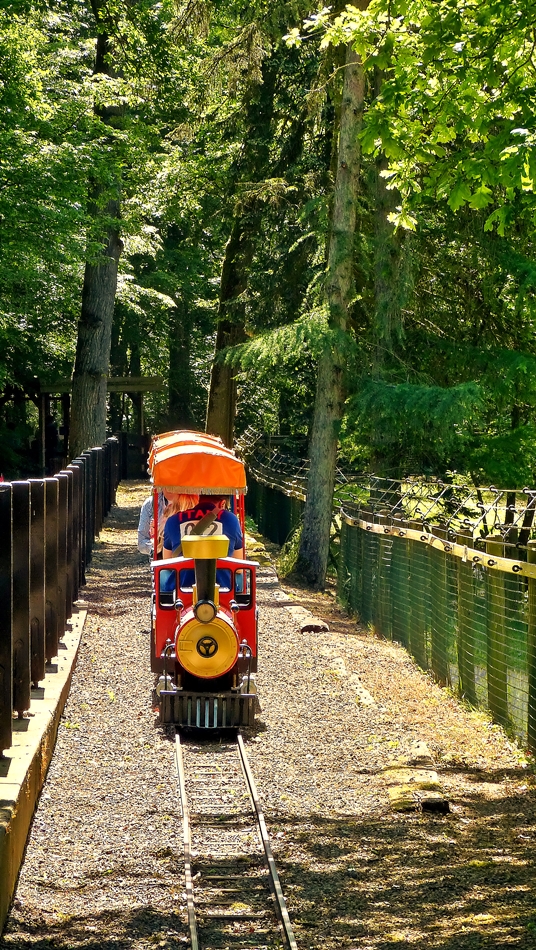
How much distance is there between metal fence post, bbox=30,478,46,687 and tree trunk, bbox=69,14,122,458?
62.9 ft

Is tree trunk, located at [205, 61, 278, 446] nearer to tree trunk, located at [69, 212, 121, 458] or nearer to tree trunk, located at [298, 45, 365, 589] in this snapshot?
tree trunk, located at [69, 212, 121, 458]

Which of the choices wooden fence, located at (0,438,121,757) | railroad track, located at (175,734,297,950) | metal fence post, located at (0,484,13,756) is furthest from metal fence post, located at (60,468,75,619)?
metal fence post, located at (0,484,13,756)

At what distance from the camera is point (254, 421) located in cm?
4025

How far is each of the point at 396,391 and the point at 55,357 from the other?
1868 cm

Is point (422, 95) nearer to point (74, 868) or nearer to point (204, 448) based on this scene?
point (204, 448)

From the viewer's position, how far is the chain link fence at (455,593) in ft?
Result: 32.8

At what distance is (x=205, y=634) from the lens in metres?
10.2

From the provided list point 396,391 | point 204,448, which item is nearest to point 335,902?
point 204,448

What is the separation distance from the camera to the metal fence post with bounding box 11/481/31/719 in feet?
24.2

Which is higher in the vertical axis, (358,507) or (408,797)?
(358,507)

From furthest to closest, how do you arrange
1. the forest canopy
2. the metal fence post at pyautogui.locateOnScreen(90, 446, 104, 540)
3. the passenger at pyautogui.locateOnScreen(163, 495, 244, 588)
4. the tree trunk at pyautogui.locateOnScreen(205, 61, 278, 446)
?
the tree trunk at pyautogui.locateOnScreen(205, 61, 278, 446), the metal fence post at pyautogui.locateOnScreen(90, 446, 104, 540), the passenger at pyautogui.locateOnScreen(163, 495, 244, 588), the forest canopy


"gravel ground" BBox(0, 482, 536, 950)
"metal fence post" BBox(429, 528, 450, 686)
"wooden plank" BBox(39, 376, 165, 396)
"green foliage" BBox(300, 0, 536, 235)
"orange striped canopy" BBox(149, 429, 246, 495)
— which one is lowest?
"gravel ground" BBox(0, 482, 536, 950)

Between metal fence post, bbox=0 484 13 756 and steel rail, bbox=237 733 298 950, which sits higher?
metal fence post, bbox=0 484 13 756

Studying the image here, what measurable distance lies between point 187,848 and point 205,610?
301 cm
